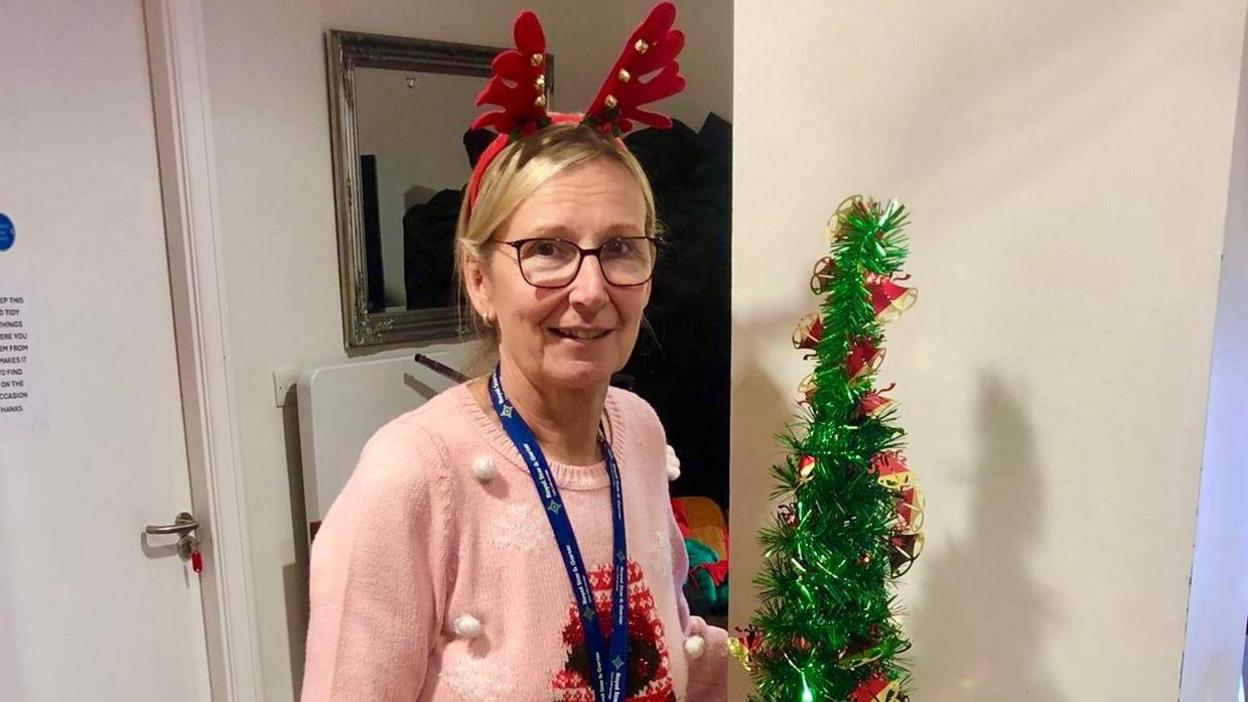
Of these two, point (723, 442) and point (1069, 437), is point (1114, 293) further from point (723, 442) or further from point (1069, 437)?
point (723, 442)

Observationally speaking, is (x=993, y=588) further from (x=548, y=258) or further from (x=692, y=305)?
(x=692, y=305)

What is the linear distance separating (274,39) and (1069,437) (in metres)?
1.75

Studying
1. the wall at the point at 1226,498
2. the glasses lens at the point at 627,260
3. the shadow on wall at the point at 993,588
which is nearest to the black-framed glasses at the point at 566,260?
the glasses lens at the point at 627,260

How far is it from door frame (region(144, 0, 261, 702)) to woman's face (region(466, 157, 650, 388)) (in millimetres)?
1117

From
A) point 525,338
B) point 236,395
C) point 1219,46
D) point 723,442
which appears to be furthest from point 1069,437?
point 236,395

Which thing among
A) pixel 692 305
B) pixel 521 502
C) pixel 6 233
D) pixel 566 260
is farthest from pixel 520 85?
pixel 6 233

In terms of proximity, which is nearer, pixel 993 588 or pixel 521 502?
pixel 993 588

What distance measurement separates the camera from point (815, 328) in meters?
0.75

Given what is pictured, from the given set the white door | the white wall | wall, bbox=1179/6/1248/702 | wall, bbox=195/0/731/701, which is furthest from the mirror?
wall, bbox=1179/6/1248/702

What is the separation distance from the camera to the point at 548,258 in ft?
2.98

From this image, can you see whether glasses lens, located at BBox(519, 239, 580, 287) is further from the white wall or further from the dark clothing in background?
the dark clothing in background

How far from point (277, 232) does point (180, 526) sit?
65 centimetres

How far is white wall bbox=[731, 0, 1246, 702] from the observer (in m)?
0.66

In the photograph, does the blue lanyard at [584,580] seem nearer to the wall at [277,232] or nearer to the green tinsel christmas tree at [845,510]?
the green tinsel christmas tree at [845,510]
